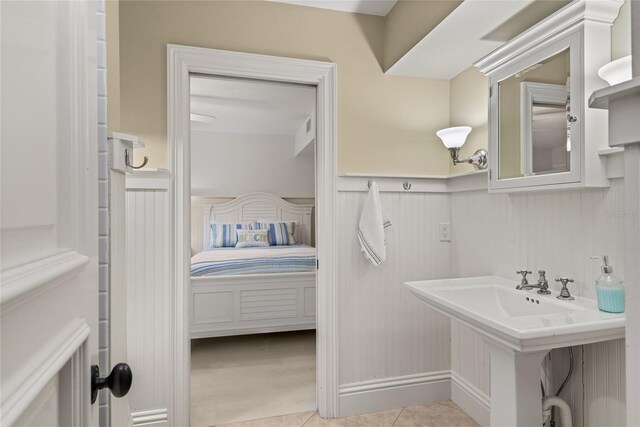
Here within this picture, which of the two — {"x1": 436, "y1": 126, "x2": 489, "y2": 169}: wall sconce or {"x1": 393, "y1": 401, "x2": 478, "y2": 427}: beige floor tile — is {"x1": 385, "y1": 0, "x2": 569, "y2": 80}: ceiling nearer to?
{"x1": 436, "y1": 126, "x2": 489, "y2": 169}: wall sconce

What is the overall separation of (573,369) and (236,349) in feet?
9.26

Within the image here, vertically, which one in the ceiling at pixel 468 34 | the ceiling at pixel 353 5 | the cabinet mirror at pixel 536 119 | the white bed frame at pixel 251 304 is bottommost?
the white bed frame at pixel 251 304

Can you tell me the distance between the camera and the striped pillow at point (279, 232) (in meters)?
5.22

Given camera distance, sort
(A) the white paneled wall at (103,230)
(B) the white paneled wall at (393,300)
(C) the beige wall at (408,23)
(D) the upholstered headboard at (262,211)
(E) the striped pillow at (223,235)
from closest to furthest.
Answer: (A) the white paneled wall at (103,230) < (C) the beige wall at (408,23) < (B) the white paneled wall at (393,300) < (E) the striped pillow at (223,235) < (D) the upholstered headboard at (262,211)

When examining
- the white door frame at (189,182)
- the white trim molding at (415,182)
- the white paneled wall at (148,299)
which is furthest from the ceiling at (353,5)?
the white paneled wall at (148,299)

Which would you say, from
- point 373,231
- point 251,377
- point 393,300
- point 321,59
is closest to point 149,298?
point 251,377

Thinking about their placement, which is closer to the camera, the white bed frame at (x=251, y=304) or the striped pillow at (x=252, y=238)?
the white bed frame at (x=251, y=304)

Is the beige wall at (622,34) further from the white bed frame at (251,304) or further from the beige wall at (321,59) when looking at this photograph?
the white bed frame at (251,304)

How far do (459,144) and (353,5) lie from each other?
1120mm

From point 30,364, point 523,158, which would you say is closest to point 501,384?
point 523,158

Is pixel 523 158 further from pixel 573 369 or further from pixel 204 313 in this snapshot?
pixel 204 313

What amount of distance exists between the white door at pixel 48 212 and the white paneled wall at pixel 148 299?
1550 millimetres

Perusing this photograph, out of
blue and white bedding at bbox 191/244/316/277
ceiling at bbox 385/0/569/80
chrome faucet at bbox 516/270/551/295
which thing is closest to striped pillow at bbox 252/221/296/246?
blue and white bedding at bbox 191/244/316/277

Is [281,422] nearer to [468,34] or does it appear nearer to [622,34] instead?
[468,34]
